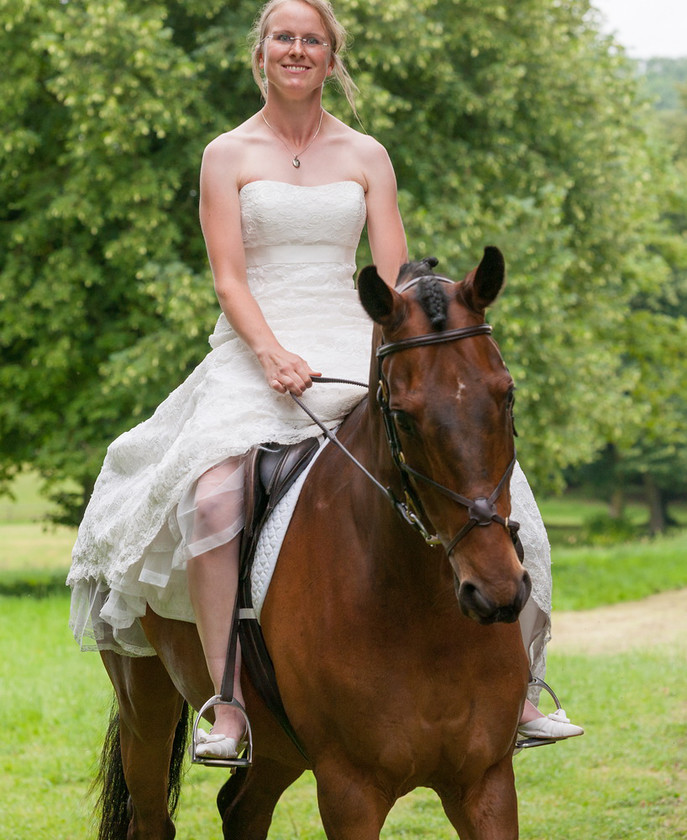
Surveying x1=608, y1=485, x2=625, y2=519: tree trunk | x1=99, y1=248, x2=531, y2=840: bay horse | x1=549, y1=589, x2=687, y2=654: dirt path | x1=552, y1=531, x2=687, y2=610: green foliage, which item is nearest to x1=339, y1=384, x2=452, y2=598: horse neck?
x1=99, y1=248, x2=531, y2=840: bay horse

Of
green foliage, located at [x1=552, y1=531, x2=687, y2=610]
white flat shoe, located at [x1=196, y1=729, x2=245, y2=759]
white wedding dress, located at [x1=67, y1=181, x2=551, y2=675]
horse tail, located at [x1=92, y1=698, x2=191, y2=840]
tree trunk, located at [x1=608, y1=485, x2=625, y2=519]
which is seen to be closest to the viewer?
white flat shoe, located at [x1=196, y1=729, x2=245, y2=759]

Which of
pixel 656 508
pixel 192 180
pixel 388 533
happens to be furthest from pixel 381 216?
pixel 656 508

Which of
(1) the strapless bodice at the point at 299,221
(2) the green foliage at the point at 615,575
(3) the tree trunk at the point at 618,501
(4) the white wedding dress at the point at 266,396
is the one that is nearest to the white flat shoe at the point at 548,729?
(4) the white wedding dress at the point at 266,396

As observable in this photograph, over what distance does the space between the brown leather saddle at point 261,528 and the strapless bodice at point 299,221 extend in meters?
0.76

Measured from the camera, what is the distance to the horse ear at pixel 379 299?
2922 millimetres

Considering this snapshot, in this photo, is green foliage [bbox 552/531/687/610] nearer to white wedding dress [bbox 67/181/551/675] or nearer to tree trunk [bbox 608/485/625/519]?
white wedding dress [bbox 67/181/551/675]

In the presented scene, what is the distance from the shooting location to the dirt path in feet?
45.1

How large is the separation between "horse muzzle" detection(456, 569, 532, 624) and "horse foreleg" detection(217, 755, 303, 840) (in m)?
2.51

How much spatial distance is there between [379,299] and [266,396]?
1059 millimetres

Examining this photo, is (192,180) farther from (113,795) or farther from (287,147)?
(287,147)

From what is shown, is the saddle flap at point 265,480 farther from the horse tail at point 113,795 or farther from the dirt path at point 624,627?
the dirt path at point 624,627

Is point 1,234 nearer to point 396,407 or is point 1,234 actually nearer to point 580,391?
point 580,391

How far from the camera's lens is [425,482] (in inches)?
114

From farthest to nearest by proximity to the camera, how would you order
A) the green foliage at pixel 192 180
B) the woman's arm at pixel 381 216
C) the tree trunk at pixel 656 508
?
the tree trunk at pixel 656 508, the green foliage at pixel 192 180, the woman's arm at pixel 381 216
